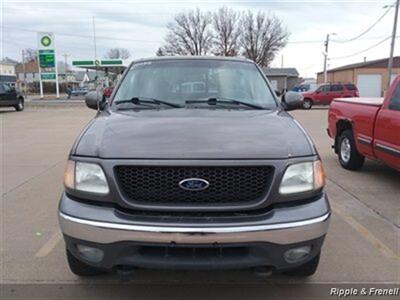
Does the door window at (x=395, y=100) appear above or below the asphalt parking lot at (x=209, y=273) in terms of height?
above

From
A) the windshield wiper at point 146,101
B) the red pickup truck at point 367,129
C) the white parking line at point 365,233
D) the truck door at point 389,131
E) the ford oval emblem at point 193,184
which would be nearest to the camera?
the ford oval emblem at point 193,184

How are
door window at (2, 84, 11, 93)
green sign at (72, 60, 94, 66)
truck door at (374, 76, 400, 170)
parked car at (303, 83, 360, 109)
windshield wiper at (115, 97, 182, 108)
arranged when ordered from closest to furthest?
1. windshield wiper at (115, 97, 182, 108)
2. truck door at (374, 76, 400, 170)
3. door window at (2, 84, 11, 93)
4. parked car at (303, 83, 360, 109)
5. green sign at (72, 60, 94, 66)

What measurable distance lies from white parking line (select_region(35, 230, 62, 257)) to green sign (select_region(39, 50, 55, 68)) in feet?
127

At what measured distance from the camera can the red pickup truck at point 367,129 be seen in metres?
6.32

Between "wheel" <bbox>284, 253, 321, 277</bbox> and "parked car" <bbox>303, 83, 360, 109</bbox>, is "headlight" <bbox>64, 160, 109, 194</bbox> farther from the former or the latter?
Answer: "parked car" <bbox>303, 83, 360, 109</bbox>

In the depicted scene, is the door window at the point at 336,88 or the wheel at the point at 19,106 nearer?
the wheel at the point at 19,106

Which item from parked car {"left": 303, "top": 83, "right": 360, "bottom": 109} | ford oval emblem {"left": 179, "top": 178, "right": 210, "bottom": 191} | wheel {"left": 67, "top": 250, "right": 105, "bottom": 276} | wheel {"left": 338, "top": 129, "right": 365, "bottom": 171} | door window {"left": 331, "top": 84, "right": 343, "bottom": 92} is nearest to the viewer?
ford oval emblem {"left": 179, "top": 178, "right": 210, "bottom": 191}

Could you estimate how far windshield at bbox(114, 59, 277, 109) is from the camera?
421cm

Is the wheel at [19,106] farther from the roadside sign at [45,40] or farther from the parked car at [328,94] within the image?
the parked car at [328,94]

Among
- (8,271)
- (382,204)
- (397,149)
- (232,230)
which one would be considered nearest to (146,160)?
(232,230)

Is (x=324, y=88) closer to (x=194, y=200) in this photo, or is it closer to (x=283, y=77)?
(x=194, y=200)

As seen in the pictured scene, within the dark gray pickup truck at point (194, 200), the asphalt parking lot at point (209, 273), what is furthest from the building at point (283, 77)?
the dark gray pickup truck at point (194, 200)

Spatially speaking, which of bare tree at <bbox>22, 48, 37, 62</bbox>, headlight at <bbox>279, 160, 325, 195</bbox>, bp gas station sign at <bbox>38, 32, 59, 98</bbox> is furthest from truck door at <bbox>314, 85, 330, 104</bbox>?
bare tree at <bbox>22, 48, 37, 62</bbox>

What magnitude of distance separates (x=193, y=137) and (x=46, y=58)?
133ft
